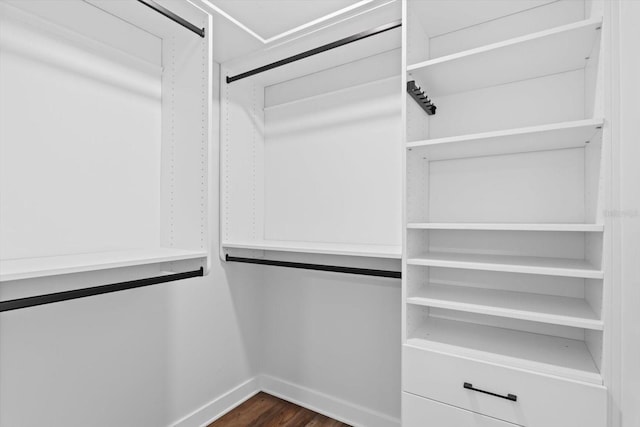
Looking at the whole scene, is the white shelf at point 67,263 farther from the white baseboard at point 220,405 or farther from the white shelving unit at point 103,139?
the white baseboard at point 220,405

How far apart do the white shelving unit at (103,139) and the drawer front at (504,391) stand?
110cm

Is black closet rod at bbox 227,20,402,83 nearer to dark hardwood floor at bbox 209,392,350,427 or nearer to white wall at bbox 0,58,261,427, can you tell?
white wall at bbox 0,58,261,427

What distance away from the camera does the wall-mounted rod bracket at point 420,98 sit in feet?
4.79

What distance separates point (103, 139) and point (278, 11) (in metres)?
1.04

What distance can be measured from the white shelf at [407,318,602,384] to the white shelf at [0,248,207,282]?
110 cm

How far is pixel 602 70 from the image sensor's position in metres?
1.16

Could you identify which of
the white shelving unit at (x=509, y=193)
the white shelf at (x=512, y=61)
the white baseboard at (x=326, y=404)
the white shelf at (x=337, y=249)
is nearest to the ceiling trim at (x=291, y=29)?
the white shelving unit at (x=509, y=193)

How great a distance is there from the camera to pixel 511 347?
54.7 inches

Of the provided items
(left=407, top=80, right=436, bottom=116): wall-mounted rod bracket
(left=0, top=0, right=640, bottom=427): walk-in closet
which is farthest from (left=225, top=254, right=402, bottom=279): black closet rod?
(left=407, top=80, right=436, bottom=116): wall-mounted rod bracket

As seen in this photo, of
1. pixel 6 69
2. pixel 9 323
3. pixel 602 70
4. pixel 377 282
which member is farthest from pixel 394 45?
pixel 9 323

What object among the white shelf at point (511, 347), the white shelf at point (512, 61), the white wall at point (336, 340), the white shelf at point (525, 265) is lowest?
the white wall at point (336, 340)

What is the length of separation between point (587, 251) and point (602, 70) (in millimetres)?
713

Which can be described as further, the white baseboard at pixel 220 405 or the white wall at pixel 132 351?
the white baseboard at pixel 220 405

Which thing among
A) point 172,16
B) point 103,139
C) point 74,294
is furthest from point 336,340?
point 172,16
